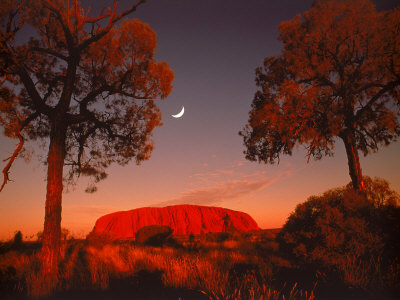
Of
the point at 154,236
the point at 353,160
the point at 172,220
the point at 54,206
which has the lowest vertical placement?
the point at 172,220

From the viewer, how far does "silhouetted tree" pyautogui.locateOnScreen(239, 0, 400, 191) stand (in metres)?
13.6

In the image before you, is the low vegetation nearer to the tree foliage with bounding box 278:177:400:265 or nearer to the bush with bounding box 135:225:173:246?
the tree foliage with bounding box 278:177:400:265

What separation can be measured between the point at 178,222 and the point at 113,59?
272 feet

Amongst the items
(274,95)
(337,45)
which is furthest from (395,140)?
(274,95)

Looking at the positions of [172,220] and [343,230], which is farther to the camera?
[172,220]

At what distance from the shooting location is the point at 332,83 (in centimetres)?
1486

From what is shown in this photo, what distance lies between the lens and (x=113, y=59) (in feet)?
40.1

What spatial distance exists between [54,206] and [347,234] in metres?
9.64

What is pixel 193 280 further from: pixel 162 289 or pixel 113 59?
pixel 113 59

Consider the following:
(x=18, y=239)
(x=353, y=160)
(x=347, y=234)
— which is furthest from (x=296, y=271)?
(x=18, y=239)

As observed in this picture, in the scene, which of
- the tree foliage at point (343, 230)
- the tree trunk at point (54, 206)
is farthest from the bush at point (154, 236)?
the tree foliage at point (343, 230)

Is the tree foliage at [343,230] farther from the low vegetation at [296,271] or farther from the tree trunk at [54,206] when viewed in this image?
the tree trunk at [54,206]

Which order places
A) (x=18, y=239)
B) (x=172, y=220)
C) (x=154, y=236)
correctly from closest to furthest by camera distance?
1. (x=18, y=239)
2. (x=154, y=236)
3. (x=172, y=220)

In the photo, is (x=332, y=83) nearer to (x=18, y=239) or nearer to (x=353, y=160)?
(x=353, y=160)
